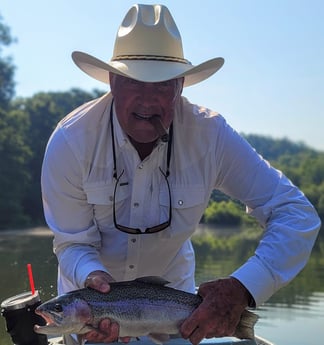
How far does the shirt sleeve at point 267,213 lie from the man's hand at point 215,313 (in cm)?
10

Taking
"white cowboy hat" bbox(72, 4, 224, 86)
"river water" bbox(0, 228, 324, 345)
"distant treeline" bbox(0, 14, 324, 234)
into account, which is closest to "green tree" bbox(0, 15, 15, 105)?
"distant treeline" bbox(0, 14, 324, 234)

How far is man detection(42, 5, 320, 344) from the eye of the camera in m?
3.08

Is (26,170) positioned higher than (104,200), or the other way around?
(104,200)

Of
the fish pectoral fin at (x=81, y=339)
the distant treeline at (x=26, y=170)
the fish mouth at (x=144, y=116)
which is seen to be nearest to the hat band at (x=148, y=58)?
the fish mouth at (x=144, y=116)

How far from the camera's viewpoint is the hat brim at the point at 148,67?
10.0ft

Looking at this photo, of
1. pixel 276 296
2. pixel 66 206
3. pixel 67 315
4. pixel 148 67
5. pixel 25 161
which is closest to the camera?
pixel 67 315

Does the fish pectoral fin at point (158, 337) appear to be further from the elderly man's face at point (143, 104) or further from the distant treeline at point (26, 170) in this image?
the distant treeline at point (26, 170)

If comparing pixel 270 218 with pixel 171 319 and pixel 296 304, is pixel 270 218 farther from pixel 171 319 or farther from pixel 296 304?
pixel 296 304

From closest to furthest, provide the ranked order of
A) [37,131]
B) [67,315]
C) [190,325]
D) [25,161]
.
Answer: [67,315] < [190,325] < [25,161] < [37,131]

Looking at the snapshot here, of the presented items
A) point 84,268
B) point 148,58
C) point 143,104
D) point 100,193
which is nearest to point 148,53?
point 148,58

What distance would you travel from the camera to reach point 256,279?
2.99 metres

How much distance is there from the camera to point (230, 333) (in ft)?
9.66

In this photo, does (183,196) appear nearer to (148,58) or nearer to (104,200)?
(104,200)

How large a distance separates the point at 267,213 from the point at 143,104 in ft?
2.59
